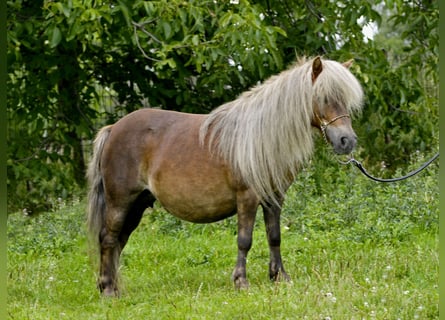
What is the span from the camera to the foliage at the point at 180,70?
26.6 feet

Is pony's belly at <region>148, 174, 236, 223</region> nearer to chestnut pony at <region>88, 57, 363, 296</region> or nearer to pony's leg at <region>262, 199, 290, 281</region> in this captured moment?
chestnut pony at <region>88, 57, 363, 296</region>

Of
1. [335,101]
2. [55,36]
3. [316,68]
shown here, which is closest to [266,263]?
[335,101]

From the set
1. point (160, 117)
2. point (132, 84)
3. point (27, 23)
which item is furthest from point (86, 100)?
point (160, 117)

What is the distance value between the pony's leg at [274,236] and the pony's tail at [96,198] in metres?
1.41

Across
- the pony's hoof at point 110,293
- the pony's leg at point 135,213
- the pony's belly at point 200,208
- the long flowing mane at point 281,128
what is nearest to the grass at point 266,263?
the pony's hoof at point 110,293

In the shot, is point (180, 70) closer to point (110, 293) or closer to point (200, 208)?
point (200, 208)

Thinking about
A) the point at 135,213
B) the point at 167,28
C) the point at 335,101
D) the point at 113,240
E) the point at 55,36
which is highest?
the point at 55,36

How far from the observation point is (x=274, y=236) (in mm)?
5652

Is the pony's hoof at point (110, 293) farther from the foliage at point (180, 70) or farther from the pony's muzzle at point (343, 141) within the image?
the foliage at point (180, 70)

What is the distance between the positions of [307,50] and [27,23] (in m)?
3.48

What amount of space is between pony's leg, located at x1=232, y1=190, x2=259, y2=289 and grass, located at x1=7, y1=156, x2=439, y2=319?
0.44 feet

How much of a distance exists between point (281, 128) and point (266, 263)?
5.72ft

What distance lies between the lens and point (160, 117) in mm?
5910

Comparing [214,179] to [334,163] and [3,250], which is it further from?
[334,163]
